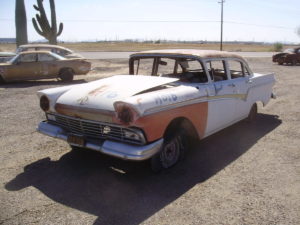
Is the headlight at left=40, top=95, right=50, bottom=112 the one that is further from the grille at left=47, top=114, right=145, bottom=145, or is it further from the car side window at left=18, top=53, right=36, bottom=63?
the car side window at left=18, top=53, right=36, bottom=63

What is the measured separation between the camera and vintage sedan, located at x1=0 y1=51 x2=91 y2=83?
453 inches

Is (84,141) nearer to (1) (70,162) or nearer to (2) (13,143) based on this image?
(1) (70,162)

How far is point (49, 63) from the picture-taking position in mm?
12109

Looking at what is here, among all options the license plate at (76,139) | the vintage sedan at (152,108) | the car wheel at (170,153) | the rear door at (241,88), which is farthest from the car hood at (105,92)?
the rear door at (241,88)

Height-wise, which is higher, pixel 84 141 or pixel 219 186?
pixel 84 141

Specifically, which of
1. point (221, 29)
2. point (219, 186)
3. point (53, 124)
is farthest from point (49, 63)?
point (221, 29)

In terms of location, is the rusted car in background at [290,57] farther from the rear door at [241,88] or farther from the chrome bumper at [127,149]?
the chrome bumper at [127,149]

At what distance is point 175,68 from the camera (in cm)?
540

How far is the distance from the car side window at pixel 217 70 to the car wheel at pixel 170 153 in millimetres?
1282

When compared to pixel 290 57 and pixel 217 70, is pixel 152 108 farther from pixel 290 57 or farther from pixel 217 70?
pixel 290 57

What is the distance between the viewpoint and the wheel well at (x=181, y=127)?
4055 mm

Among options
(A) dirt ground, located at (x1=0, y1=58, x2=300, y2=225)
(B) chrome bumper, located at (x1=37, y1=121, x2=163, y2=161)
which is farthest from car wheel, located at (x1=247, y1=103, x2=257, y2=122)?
(B) chrome bumper, located at (x1=37, y1=121, x2=163, y2=161)

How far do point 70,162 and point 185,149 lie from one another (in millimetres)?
1725

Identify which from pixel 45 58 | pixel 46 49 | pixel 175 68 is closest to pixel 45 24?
pixel 46 49
